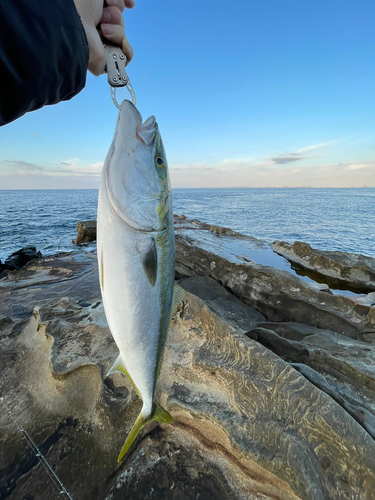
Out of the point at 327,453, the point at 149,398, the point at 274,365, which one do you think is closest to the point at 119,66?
the point at 149,398

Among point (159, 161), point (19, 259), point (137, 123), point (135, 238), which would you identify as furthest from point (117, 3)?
point (19, 259)

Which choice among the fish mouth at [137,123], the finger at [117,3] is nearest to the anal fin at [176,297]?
the fish mouth at [137,123]

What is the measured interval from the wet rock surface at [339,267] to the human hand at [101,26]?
12.4 m

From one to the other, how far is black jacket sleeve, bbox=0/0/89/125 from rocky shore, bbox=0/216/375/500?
3.28m

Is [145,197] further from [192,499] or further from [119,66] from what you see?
[192,499]

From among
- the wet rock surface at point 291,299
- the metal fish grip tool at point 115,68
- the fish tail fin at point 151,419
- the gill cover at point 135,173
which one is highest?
the metal fish grip tool at point 115,68

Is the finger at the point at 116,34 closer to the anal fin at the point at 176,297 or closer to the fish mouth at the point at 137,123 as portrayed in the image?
the fish mouth at the point at 137,123

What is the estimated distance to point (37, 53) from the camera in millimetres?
1146

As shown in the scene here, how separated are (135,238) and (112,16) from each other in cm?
168

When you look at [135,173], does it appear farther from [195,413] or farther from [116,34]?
[195,413]

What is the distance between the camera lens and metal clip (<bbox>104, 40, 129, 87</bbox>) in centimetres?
196

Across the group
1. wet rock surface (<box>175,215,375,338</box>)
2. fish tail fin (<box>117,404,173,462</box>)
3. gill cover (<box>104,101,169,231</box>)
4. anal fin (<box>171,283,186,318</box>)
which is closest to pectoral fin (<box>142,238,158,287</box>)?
gill cover (<box>104,101,169,231</box>)

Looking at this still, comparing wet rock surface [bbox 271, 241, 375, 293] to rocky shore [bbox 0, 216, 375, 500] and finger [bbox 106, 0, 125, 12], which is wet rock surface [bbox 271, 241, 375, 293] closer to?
rocky shore [bbox 0, 216, 375, 500]

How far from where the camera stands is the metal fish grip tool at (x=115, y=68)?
1960mm
